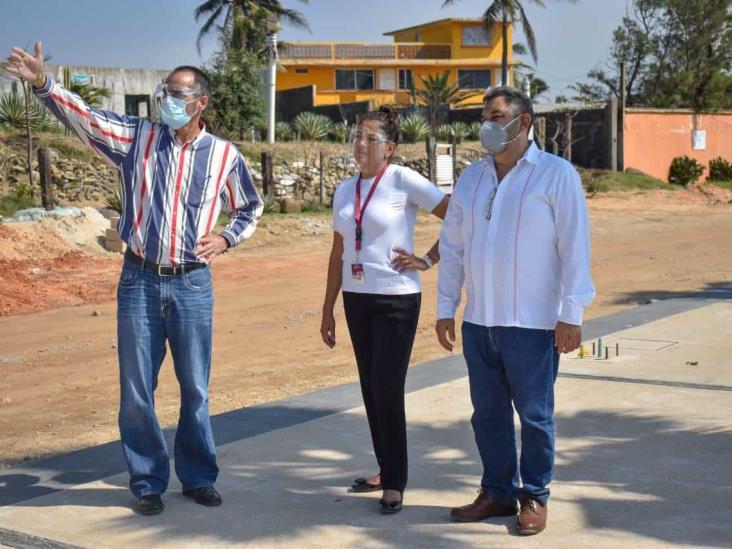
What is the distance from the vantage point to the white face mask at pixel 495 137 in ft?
15.1

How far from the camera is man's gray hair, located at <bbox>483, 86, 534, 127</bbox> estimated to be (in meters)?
4.68

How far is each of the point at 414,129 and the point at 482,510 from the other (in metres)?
29.7

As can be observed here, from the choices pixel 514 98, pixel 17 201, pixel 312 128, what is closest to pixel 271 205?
pixel 17 201

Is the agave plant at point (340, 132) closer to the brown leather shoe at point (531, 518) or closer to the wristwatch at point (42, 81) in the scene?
the wristwatch at point (42, 81)

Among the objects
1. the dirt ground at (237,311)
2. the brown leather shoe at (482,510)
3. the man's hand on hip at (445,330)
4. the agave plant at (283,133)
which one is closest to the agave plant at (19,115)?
the dirt ground at (237,311)

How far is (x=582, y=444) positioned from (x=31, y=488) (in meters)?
2.90

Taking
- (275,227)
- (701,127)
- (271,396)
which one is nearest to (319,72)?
(701,127)

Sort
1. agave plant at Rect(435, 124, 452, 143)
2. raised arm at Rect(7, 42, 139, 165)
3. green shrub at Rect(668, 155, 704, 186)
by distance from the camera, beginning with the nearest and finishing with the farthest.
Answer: raised arm at Rect(7, 42, 139, 165)
agave plant at Rect(435, 124, 452, 143)
green shrub at Rect(668, 155, 704, 186)

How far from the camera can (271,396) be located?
8484mm

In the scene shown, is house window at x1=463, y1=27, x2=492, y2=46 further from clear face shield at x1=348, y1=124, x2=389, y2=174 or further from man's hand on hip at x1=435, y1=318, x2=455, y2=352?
man's hand on hip at x1=435, y1=318, x2=455, y2=352

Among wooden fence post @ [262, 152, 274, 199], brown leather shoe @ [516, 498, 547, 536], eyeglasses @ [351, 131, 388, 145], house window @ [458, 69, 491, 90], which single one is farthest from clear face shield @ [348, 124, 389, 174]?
house window @ [458, 69, 491, 90]

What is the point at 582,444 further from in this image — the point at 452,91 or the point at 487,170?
the point at 452,91

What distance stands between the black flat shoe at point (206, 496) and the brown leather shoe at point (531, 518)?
4.56ft

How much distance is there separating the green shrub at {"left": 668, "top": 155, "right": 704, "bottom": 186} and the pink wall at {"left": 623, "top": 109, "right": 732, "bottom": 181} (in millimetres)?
194
